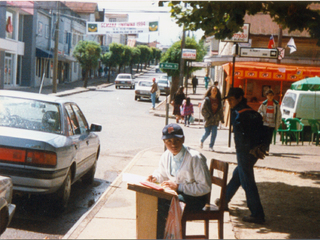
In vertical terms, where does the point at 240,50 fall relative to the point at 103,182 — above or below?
above

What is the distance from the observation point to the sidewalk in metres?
5.41

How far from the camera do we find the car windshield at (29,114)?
6.16 m

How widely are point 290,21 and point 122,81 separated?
39.2 metres

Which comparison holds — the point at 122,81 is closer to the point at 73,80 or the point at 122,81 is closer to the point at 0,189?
the point at 73,80

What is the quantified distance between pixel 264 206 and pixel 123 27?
35513mm

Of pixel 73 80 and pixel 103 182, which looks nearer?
pixel 103 182

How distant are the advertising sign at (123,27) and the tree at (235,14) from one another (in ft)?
105

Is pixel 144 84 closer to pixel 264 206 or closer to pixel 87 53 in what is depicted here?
pixel 87 53

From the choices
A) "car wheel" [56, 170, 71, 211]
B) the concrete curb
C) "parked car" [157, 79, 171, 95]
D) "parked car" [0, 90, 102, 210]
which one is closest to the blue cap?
the concrete curb

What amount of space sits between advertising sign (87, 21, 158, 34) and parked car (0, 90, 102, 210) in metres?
33.2

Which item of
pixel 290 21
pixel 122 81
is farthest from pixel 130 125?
pixel 122 81

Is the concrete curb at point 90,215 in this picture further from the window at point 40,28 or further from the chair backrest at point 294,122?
the window at point 40,28

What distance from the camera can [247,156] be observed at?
19.2 feet

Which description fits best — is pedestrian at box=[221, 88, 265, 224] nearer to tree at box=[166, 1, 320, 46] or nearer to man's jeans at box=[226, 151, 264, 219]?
man's jeans at box=[226, 151, 264, 219]
